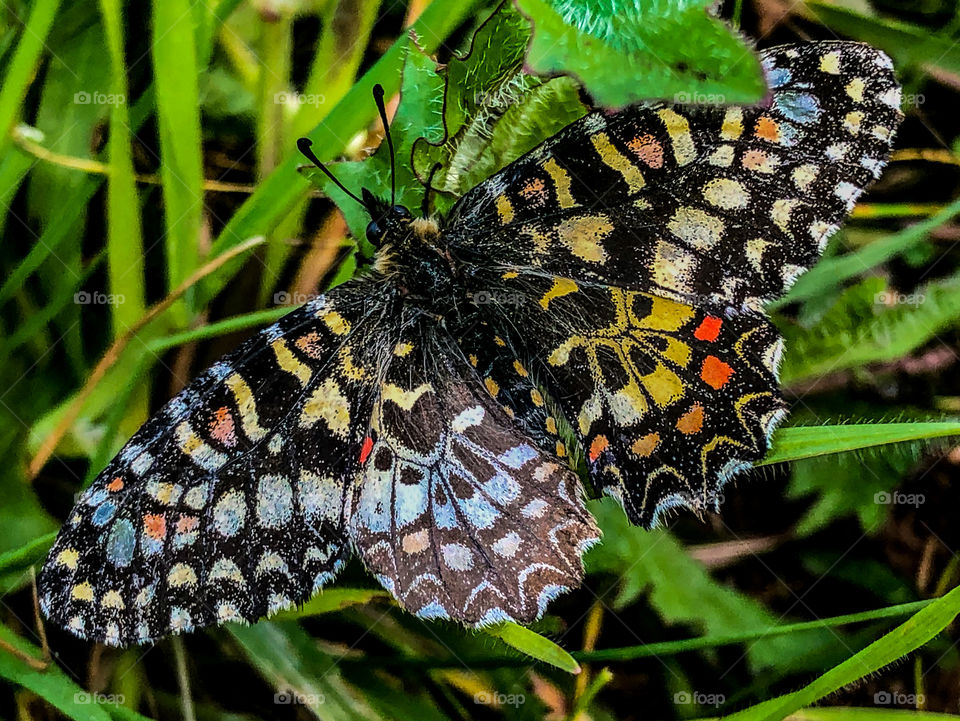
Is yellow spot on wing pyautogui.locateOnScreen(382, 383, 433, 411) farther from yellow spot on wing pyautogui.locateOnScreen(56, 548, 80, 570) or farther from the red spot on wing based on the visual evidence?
yellow spot on wing pyautogui.locateOnScreen(56, 548, 80, 570)

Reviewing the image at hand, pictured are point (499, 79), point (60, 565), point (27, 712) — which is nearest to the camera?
point (60, 565)

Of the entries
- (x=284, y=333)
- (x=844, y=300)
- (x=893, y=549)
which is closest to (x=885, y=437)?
(x=844, y=300)

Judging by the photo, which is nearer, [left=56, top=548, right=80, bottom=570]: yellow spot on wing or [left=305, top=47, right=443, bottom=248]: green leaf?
[left=56, top=548, right=80, bottom=570]: yellow spot on wing

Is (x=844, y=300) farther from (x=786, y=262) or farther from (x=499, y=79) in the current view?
(x=499, y=79)

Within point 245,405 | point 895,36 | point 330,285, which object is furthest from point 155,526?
point 895,36

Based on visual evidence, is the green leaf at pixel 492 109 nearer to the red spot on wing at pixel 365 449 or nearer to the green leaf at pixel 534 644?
the red spot on wing at pixel 365 449

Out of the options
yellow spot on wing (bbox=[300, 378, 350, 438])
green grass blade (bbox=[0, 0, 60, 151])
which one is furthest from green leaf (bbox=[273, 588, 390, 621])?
green grass blade (bbox=[0, 0, 60, 151])

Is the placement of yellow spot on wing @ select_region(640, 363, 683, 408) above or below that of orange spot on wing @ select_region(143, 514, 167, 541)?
above
